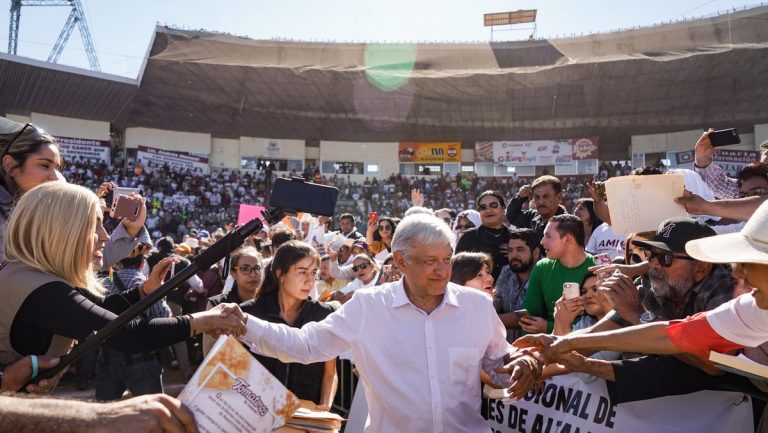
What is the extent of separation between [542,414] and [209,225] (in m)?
27.5

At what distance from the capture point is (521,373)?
2350 millimetres

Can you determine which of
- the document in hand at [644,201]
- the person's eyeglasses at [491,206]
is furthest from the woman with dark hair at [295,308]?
the person's eyeglasses at [491,206]

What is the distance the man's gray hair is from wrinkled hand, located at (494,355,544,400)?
0.59m

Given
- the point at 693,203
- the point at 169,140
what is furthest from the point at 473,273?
the point at 169,140

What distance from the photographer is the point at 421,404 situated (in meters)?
2.44

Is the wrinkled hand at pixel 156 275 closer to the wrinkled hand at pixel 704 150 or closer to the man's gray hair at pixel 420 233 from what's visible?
the man's gray hair at pixel 420 233

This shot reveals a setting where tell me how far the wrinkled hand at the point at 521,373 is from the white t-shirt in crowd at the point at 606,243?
10.3ft

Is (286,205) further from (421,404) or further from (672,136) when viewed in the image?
(672,136)

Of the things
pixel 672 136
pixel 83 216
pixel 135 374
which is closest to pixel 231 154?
pixel 672 136

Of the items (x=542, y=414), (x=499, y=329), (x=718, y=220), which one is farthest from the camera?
(x=718, y=220)

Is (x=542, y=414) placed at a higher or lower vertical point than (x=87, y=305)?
lower

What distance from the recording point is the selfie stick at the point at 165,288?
1833 millimetres

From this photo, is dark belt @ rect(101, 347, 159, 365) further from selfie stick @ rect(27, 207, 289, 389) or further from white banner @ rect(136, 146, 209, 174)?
white banner @ rect(136, 146, 209, 174)

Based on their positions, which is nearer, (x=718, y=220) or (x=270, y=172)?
(x=718, y=220)
